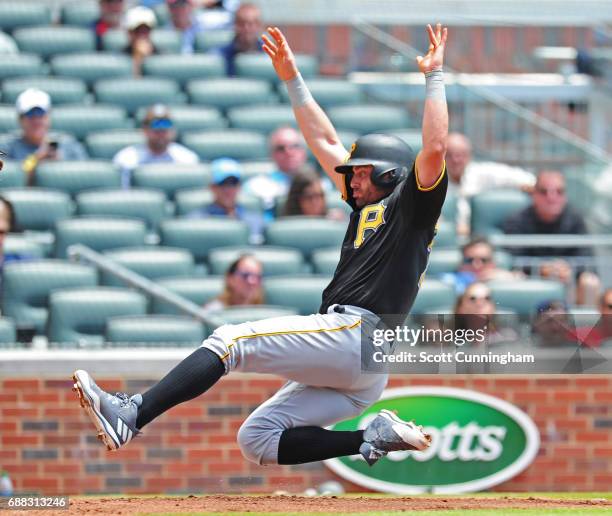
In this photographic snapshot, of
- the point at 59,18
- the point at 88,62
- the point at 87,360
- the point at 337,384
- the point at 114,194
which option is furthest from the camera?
the point at 59,18

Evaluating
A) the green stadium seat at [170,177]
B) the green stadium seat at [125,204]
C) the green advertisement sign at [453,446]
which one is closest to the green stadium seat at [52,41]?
the green stadium seat at [170,177]

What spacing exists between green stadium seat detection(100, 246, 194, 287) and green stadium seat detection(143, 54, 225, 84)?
2.90 metres

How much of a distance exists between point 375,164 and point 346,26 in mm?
6750

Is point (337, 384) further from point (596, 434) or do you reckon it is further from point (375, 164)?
point (596, 434)

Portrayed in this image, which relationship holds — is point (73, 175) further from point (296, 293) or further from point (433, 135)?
point (433, 135)

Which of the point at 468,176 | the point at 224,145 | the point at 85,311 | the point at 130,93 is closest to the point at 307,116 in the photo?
the point at 85,311

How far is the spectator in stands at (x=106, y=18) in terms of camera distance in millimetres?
12023

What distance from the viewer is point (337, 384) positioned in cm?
582

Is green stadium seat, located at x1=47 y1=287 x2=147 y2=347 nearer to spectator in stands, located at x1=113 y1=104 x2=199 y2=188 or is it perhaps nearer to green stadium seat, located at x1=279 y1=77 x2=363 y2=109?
spectator in stands, located at x1=113 y1=104 x2=199 y2=188

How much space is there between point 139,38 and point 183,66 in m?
0.47

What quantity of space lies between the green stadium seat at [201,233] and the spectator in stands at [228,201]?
0.22m

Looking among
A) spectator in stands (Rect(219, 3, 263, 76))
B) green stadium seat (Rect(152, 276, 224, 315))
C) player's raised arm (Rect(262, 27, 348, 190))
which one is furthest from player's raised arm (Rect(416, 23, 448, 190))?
spectator in stands (Rect(219, 3, 263, 76))

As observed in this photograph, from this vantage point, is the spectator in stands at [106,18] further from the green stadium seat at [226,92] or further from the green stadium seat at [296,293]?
the green stadium seat at [296,293]

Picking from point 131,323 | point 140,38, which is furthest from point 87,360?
point 140,38
